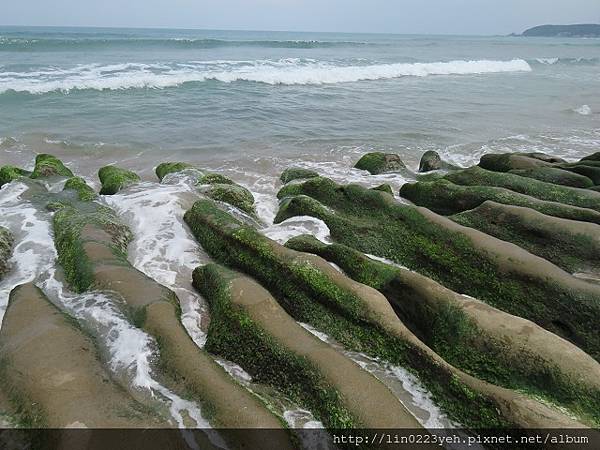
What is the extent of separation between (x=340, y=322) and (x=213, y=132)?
11778mm

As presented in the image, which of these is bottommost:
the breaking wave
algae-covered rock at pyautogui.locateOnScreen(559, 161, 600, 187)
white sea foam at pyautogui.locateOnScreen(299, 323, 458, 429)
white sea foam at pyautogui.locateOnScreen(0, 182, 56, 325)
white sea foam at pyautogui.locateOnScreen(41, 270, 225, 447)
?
white sea foam at pyautogui.locateOnScreen(299, 323, 458, 429)

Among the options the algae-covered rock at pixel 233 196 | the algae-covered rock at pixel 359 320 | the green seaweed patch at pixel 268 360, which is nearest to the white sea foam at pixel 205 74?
the algae-covered rock at pixel 233 196

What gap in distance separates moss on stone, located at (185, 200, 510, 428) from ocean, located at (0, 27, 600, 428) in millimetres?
138

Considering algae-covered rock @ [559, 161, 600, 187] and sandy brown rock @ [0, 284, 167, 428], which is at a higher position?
algae-covered rock @ [559, 161, 600, 187]

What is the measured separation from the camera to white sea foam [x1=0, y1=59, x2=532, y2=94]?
2195cm

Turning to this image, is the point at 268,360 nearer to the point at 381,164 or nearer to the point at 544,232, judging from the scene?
the point at 544,232

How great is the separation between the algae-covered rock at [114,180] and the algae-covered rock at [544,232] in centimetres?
678

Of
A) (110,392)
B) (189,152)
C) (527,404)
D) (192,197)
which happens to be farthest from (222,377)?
(189,152)

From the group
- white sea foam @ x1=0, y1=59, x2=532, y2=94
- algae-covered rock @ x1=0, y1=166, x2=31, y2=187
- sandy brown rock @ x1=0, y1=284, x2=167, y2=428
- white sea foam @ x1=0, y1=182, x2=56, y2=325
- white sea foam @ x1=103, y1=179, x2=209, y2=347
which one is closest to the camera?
sandy brown rock @ x1=0, y1=284, x2=167, y2=428

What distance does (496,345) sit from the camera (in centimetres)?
384

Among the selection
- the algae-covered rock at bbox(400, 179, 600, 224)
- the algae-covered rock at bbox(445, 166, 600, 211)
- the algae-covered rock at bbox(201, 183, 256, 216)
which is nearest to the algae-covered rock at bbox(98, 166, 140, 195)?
the algae-covered rock at bbox(201, 183, 256, 216)

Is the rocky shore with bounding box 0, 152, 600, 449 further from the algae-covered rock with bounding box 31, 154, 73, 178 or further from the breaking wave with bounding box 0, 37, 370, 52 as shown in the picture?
the breaking wave with bounding box 0, 37, 370, 52

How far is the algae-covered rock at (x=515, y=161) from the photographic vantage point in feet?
30.3

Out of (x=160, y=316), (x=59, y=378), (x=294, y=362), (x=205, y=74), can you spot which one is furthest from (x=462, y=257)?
(x=205, y=74)
